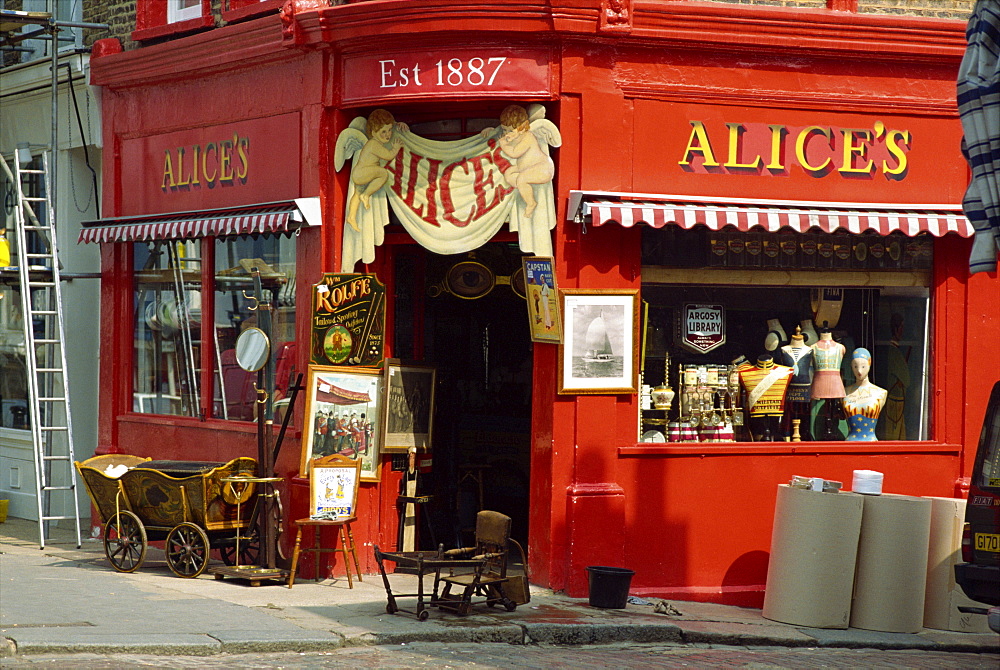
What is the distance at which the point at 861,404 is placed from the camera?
12.1m

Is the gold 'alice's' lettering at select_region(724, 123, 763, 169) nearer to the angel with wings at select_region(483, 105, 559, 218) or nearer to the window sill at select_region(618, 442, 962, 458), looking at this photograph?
the angel with wings at select_region(483, 105, 559, 218)

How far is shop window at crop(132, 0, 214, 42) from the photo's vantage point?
13203mm

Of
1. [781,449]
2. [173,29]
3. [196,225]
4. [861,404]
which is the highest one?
[173,29]

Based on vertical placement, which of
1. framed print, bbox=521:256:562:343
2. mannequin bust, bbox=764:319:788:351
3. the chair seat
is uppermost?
framed print, bbox=521:256:562:343

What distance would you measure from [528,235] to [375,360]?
1.80 m

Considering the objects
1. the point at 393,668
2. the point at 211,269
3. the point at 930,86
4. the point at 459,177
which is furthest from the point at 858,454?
the point at 211,269

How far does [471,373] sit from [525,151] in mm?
3251

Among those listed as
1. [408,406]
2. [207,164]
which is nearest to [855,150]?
[408,406]

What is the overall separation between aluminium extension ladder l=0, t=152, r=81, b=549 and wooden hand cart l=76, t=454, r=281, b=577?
4.97 ft

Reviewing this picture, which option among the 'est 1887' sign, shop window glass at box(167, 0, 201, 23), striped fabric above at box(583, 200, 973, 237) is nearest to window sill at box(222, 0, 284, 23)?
shop window glass at box(167, 0, 201, 23)

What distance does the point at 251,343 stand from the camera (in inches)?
500

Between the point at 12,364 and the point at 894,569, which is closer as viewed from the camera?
the point at 894,569

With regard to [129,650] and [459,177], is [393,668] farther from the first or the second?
[459,177]

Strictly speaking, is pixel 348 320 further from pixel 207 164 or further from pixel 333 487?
pixel 207 164
